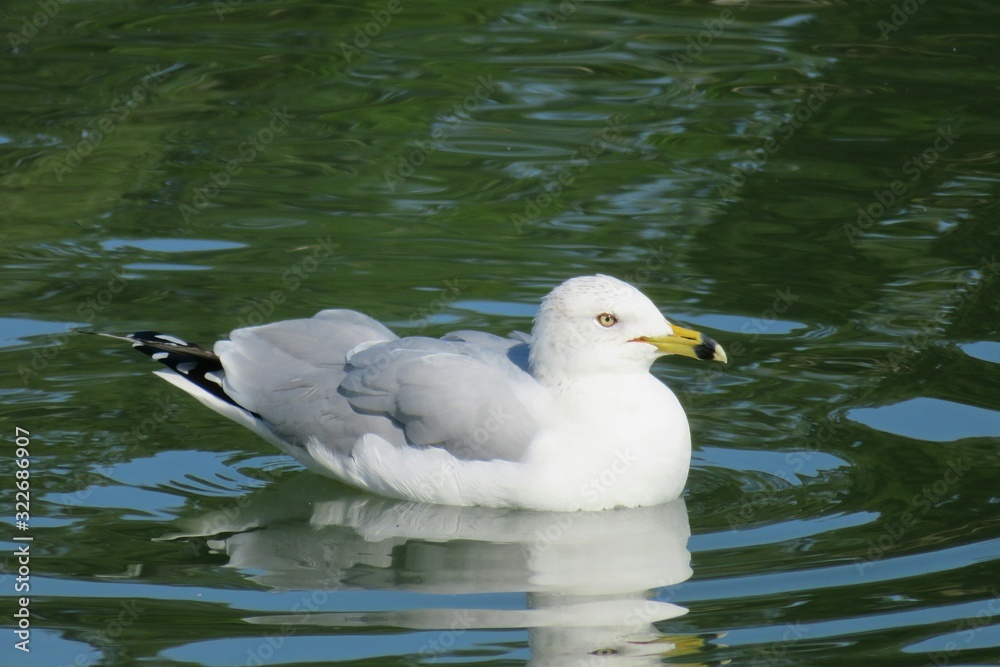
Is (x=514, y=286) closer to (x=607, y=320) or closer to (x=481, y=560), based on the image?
(x=607, y=320)

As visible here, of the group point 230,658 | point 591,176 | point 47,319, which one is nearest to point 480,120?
point 591,176

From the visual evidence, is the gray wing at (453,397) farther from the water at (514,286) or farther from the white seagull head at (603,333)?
the water at (514,286)

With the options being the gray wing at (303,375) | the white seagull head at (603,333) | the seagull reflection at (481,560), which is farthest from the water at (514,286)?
the white seagull head at (603,333)

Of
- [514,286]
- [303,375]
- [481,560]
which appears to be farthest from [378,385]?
[514,286]

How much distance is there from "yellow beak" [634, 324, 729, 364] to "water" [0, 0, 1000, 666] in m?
0.67

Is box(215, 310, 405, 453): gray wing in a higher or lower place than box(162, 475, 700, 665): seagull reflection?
higher

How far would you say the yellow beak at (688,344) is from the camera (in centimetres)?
677

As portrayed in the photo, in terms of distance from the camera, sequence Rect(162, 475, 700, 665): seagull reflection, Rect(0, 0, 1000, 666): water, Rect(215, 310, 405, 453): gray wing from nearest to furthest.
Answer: Rect(162, 475, 700, 665): seagull reflection
Rect(0, 0, 1000, 666): water
Rect(215, 310, 405, 453): gray wing

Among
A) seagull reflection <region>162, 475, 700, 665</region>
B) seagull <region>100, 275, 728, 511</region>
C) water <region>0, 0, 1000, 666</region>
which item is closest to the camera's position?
seagull reflection <region>162, 475, 700, 665</region>

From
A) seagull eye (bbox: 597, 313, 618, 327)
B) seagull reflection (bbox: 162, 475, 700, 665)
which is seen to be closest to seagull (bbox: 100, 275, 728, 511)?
seagull eye (bbox: 597, 313, 618, 327)

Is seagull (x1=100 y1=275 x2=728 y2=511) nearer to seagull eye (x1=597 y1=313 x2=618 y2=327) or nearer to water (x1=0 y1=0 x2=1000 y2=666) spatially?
seagull eye (x1=597 y1=313 x2=618 y2=327)

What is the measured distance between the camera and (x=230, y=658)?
5.53 m

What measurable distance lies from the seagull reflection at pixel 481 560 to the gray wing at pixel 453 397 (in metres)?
0.34

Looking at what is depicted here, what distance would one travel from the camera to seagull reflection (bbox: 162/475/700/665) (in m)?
5.78
